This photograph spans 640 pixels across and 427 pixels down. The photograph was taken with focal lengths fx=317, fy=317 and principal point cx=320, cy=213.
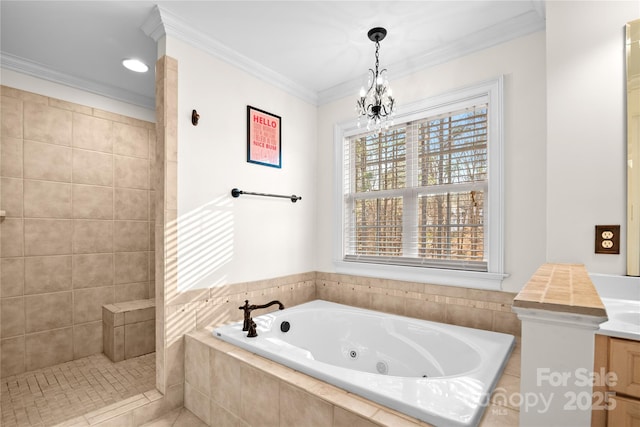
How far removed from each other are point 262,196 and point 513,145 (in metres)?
1.90

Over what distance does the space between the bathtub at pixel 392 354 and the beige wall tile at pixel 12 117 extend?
7.14ft

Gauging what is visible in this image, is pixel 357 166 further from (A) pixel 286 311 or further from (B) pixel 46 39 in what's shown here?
(B) pixel 46 39

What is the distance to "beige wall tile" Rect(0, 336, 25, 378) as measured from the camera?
2.34 m

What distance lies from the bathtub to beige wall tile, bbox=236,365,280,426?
0.38ft

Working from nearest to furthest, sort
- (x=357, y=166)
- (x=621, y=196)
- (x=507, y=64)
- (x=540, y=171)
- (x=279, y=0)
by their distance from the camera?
(x=621, y=196) < (x=279, y=0) < (x=540, y=171) < (x=507, y=64) < (x=357, y=166)

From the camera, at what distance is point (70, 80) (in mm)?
2660

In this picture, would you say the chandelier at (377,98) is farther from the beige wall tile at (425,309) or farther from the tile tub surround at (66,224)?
the tile tub surround at (66,224)

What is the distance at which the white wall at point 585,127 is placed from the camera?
5.16 feet

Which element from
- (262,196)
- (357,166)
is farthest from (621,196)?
(262,196)

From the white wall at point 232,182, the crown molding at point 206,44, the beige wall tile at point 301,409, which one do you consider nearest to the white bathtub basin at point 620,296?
the beige wall tile at point 301,409

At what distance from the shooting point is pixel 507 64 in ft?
7.03

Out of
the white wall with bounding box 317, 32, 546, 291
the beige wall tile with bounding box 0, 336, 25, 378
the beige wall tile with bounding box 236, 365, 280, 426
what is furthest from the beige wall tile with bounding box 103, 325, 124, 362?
the white wall with bounding box 317, 32, 546, 291

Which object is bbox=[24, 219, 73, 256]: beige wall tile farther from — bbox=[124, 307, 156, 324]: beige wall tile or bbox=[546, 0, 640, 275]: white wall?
bbox=[546, 0, 640, 275]: white wall

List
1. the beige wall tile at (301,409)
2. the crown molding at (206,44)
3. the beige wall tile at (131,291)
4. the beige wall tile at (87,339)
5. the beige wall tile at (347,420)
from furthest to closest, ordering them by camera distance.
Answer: the beige wall tile at (131,291) < the beige wall tile at (87,339) < the crown molding at (206,44) < the beige wall tile at (301,409) < the beige wall tile at (347,420)
